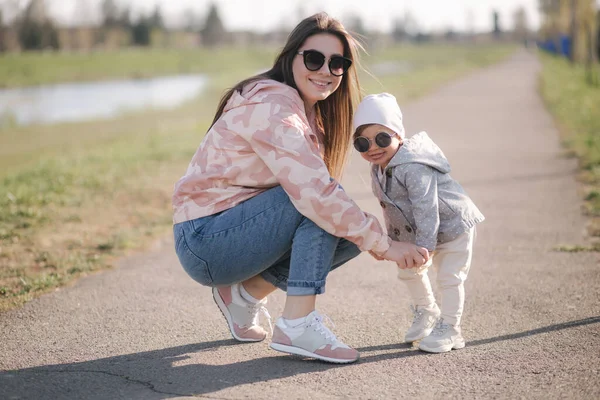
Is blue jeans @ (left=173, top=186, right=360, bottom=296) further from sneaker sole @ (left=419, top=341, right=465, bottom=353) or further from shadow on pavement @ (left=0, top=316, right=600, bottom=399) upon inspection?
sneaker sole @ (left=419, top=341, right=465, bottom=353)

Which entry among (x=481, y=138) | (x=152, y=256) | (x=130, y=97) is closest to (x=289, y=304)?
(x=152, y=256)

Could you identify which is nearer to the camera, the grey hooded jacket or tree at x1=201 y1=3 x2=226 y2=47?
the grey hooded jacket

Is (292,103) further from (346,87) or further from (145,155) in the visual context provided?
(145,155)

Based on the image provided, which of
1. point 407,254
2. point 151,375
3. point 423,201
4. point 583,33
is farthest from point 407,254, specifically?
point 583,33

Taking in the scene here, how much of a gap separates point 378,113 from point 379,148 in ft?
0.48

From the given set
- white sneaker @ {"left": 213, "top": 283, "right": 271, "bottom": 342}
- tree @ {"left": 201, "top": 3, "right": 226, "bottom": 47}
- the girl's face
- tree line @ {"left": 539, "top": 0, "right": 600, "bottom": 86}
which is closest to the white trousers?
the girl's face

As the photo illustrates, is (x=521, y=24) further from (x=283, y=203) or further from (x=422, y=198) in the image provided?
(x=283, y=203)

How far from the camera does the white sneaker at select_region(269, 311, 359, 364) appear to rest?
296 centimetres

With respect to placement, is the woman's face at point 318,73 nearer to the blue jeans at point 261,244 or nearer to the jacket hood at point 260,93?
the jacket hood at point 260,93

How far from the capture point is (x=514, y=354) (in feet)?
10.1

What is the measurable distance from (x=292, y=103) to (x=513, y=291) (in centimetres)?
180

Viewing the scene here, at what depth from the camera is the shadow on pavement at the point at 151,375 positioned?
2.71 metres

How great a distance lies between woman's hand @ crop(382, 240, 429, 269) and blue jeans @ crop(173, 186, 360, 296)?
0.62 ft

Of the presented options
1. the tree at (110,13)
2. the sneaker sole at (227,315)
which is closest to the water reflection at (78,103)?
the sneaker sole at (227,315)
